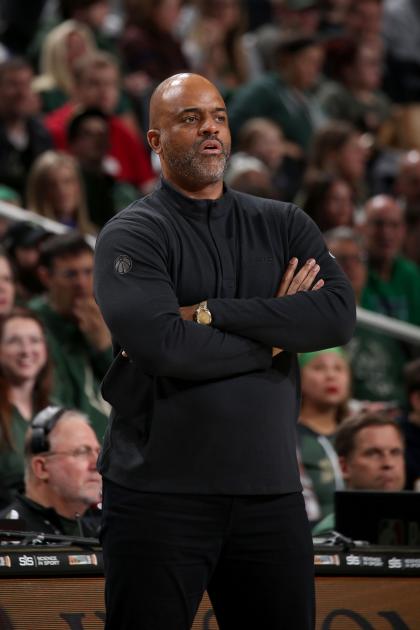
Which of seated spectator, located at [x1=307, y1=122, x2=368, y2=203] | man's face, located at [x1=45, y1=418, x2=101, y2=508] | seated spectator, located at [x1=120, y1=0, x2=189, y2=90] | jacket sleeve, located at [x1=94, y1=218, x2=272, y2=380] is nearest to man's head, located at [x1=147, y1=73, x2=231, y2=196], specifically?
jacket sleeve, located at [x1=94, y1=218, x2=272, y2=380]

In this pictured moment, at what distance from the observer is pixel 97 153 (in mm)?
8328

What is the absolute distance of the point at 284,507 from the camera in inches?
109

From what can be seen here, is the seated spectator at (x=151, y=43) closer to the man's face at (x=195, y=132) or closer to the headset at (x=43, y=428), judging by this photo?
the headset at (x=43, y=428)

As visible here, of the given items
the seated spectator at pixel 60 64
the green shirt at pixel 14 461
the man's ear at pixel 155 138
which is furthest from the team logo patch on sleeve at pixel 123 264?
the seated spectator at pixel 60 64

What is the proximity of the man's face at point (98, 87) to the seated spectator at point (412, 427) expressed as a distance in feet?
11.3

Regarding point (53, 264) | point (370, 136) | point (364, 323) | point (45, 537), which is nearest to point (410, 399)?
point (364, 323)

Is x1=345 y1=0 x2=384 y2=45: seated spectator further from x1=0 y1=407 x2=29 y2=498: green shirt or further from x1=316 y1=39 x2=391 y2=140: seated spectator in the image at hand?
x1=0 y1=407 x2=29 y2=498: green shirt

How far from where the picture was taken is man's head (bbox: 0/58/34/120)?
8234 millimetres

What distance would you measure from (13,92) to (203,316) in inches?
226

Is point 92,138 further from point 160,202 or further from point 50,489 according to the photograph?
point 160,202

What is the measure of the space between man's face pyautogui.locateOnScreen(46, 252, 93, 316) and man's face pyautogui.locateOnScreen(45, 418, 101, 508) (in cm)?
171

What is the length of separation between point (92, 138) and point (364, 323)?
2.26 meters

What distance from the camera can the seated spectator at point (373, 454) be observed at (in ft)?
16.2

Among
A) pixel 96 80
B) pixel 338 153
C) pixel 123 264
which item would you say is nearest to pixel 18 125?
pixel 96 80
